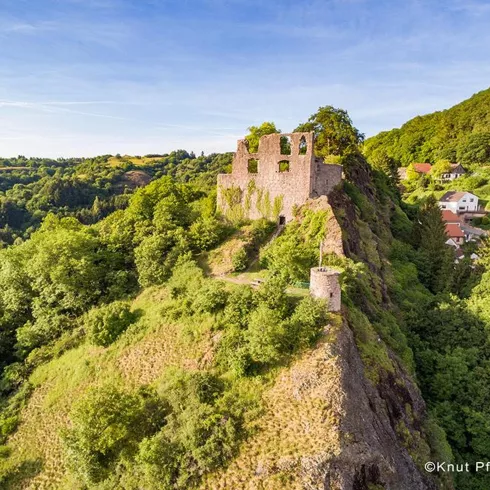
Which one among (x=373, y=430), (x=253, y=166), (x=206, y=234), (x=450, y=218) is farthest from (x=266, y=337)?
(x=450, y=218)

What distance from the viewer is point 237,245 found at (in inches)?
1307

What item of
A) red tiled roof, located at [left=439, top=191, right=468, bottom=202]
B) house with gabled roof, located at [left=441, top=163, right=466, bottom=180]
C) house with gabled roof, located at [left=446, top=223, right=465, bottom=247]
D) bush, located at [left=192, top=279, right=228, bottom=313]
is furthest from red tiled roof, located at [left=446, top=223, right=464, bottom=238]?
bush, located at [left=192, top=279, right=228, bottom=313]

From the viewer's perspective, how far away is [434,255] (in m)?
43.8

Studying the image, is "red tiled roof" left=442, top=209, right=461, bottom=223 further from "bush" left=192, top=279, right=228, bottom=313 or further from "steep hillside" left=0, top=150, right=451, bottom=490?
"bush" left=192, top=279, right=228, bottom=313

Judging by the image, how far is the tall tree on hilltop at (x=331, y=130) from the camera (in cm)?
4378

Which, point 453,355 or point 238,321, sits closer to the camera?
point 238,321

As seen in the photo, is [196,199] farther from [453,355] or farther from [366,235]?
[453,355]

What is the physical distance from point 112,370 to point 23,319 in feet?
43.0

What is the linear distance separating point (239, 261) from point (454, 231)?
45.7m

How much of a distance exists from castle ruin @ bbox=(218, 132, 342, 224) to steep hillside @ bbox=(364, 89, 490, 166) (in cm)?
6731

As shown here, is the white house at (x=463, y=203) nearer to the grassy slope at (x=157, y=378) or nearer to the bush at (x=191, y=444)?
the grassy slope at (x=157, y=378)

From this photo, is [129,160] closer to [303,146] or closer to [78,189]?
[78,189]

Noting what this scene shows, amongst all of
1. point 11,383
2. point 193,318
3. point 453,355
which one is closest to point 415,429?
point 453,355

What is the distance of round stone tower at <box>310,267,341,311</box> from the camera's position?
22.5 meters
